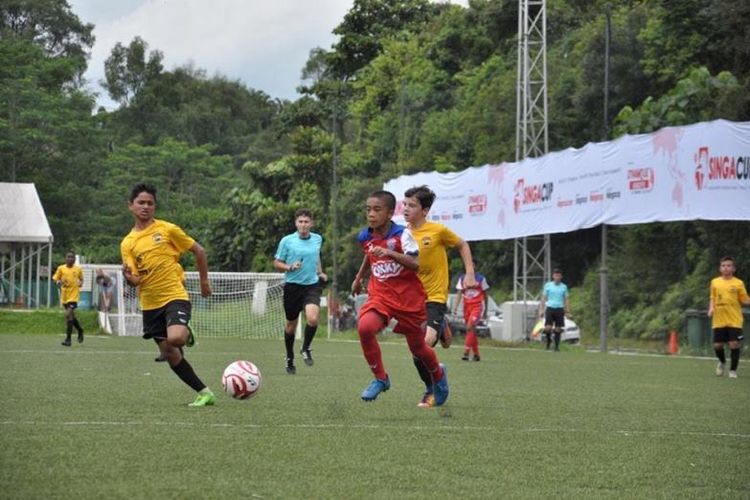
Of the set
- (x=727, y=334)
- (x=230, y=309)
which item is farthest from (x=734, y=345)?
(x=230, y=309)

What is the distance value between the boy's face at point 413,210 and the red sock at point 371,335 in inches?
54.9

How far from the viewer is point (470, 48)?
59844 millimetres

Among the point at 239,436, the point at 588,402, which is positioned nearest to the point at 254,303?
the point at 588,402

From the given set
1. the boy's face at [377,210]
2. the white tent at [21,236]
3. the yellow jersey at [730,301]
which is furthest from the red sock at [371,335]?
the white tent at [21,236]

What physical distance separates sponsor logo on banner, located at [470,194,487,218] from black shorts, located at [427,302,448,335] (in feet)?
67.5

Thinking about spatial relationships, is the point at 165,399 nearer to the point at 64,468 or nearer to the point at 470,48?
the point at 64,468

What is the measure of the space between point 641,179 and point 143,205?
62.6ft

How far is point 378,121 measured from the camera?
61.0 meters

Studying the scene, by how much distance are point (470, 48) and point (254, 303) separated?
86.5 feet

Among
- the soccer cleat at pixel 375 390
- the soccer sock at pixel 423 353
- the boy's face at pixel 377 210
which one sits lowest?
the soccer cleat at pixel 375 390

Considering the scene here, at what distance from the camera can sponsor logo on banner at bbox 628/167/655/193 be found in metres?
27.8

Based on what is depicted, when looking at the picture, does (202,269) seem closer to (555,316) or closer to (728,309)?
(728,309)

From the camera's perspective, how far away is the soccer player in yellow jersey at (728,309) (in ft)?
63.5

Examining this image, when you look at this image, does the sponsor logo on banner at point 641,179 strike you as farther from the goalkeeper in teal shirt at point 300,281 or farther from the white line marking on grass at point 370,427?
the white line marking on grass at point 370,427
